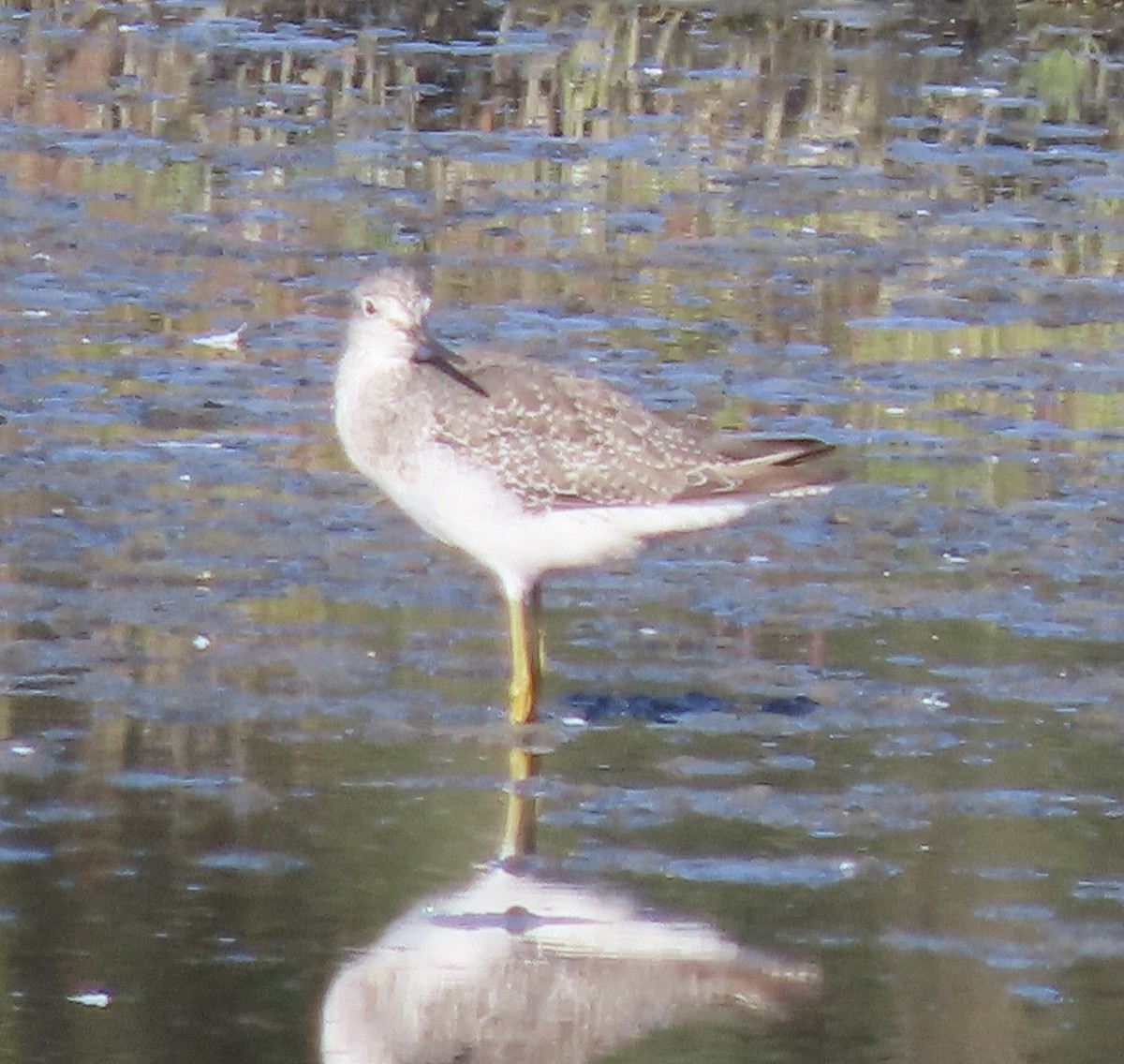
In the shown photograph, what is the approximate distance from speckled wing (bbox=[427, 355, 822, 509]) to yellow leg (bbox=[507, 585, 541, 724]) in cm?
25

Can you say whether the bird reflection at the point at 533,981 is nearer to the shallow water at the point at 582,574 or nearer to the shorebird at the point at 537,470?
the shallow water at the point at 582,574

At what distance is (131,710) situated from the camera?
6.80 meters

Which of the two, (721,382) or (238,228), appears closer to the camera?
(721,382)

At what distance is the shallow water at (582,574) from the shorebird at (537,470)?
0.35m

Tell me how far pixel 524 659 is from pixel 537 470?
0.47m

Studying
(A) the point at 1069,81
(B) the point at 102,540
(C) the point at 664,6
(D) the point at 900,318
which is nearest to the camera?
(B) the point at 102,540

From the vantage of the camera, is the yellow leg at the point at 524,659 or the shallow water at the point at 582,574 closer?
the shallow water at the point at 582,574

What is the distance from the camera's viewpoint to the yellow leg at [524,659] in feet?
22.9

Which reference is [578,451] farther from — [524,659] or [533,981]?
[533,981]

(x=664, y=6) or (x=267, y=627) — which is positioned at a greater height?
(x=664, y=6)

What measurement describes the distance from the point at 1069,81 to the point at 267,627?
31.9ft

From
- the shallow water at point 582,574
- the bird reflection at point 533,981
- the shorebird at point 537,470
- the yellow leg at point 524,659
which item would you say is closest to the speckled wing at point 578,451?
the shorebird at point 537,470

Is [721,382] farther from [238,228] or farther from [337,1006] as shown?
[337,1006]

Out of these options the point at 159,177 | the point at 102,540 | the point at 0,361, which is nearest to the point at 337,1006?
the point at 102,540
